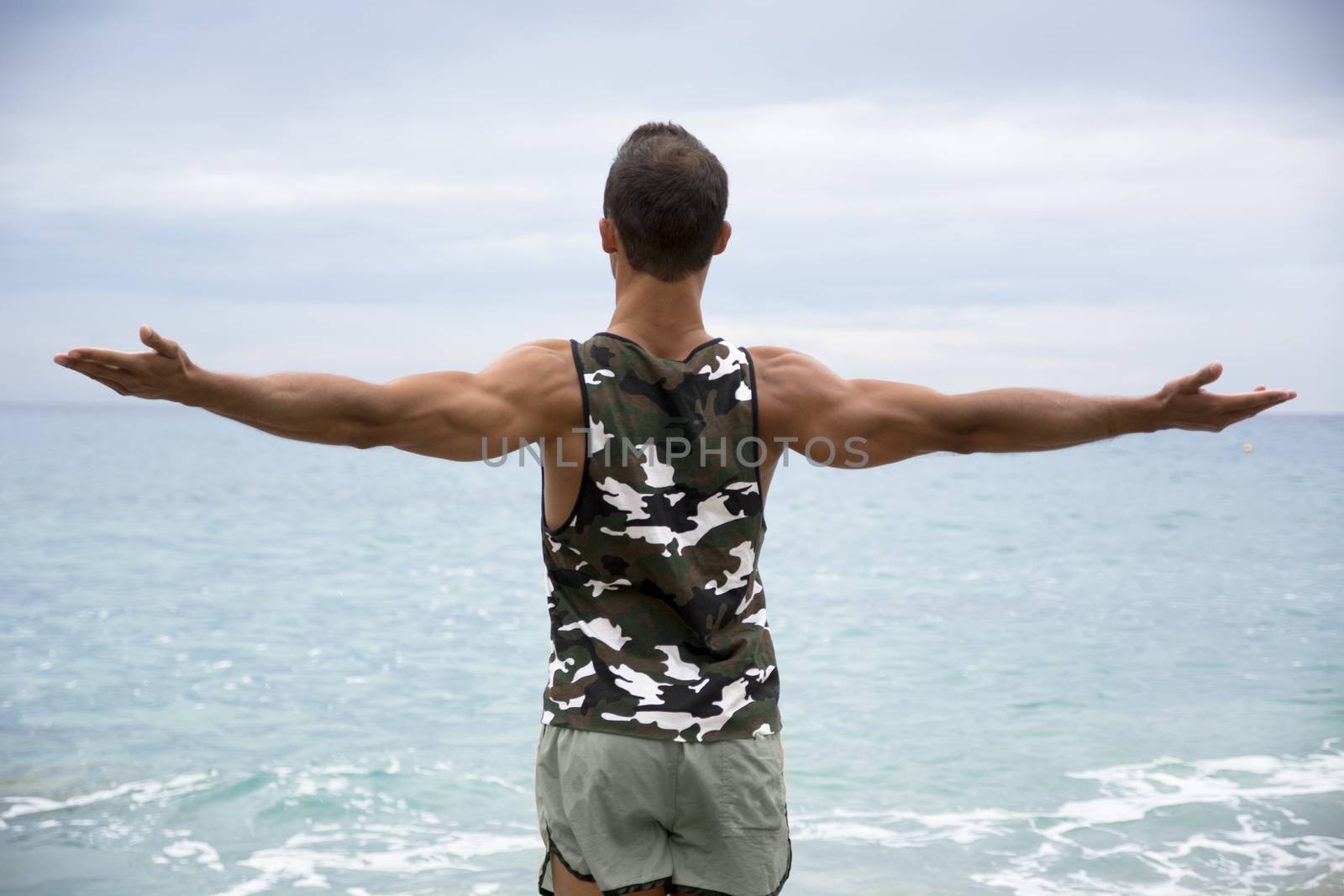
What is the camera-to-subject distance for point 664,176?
105 inches

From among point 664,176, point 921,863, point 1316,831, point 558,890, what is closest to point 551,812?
point 558,890

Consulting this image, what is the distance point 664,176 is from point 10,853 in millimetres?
6911

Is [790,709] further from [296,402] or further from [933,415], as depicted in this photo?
[296,402]

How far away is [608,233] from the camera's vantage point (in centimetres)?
281

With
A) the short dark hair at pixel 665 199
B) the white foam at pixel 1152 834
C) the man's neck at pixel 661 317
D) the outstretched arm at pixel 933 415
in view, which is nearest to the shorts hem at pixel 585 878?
the outstretched arm at pixel 933 415

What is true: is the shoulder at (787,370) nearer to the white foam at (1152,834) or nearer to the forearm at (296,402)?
the forearm at (296,402)

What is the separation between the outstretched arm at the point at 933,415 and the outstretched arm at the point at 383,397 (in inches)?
19.9

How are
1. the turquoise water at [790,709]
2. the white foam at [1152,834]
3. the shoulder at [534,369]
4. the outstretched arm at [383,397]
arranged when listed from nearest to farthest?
the outstretched arm at [383,397] < the shoulder at [534,369] < the white foam at [1152,834] < the turquoise water at [790,709]

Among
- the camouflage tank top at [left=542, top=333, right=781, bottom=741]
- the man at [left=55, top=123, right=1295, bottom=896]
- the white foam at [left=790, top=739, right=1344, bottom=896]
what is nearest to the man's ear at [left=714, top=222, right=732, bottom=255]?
the man at [left=55, top=123, right=1295, bottom=896]

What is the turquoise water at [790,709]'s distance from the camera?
744 cm

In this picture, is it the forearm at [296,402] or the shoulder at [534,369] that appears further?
the shoulder at [534,369]

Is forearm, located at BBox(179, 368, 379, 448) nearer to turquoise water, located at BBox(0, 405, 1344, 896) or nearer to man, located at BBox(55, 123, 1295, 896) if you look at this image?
man, located at BBox(55, 123, 1295, 896)

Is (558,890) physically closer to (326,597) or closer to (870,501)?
(326,597)

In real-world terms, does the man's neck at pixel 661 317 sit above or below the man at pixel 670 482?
above
